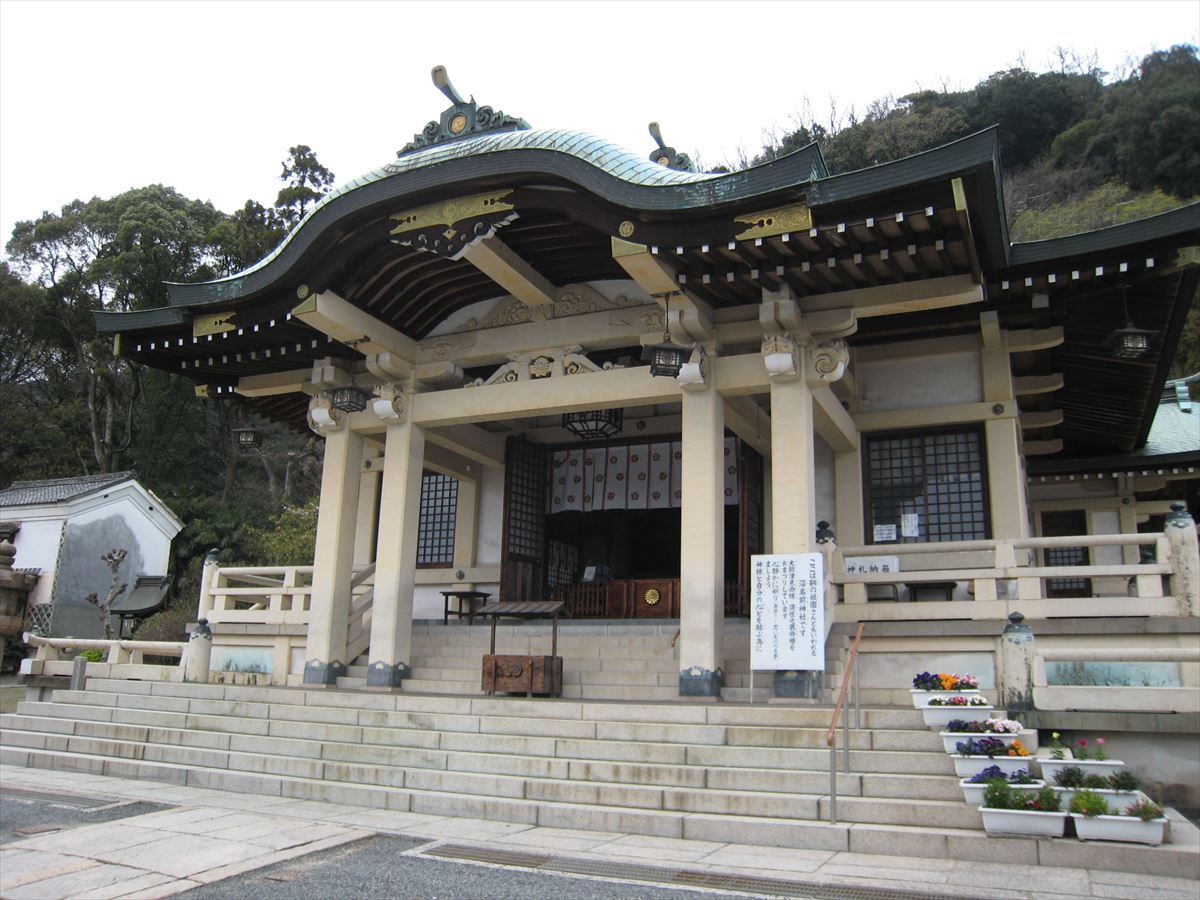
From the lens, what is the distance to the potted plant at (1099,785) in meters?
5.65

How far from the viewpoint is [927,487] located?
38.0ft

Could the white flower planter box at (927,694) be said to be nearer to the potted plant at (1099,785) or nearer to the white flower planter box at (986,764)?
the white flower planter box at (986,764)

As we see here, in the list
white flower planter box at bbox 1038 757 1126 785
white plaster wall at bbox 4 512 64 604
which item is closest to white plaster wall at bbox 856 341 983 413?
A: white flower planter box at bbox 1038 757 1126 785

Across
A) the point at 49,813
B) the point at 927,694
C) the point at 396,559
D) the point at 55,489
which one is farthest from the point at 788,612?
the point at 55,489

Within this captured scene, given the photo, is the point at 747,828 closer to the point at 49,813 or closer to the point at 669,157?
the point at 49,813

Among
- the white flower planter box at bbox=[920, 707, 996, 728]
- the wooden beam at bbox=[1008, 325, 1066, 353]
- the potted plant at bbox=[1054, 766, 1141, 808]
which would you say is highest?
the wooden beam at bbox=[1008, 325, 1066, 353]

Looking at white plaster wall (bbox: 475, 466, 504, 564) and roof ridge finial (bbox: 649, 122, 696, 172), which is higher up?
roof ridge finial (bbox: 649, 122, 696, 172)

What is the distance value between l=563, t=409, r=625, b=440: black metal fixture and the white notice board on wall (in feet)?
15.6

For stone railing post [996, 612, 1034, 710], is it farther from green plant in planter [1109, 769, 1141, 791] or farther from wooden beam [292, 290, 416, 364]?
wooden beam [292, 290, 416, 364]

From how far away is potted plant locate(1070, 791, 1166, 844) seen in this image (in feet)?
17.9

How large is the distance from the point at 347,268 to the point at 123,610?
14349mm

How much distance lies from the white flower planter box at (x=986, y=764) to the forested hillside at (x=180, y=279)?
91.6 feet

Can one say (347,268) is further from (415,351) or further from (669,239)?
(669,239)

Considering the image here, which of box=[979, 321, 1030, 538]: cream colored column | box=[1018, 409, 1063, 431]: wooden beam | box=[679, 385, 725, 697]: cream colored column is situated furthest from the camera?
box=[1018, 409, 1063, 431]: wooden beam
